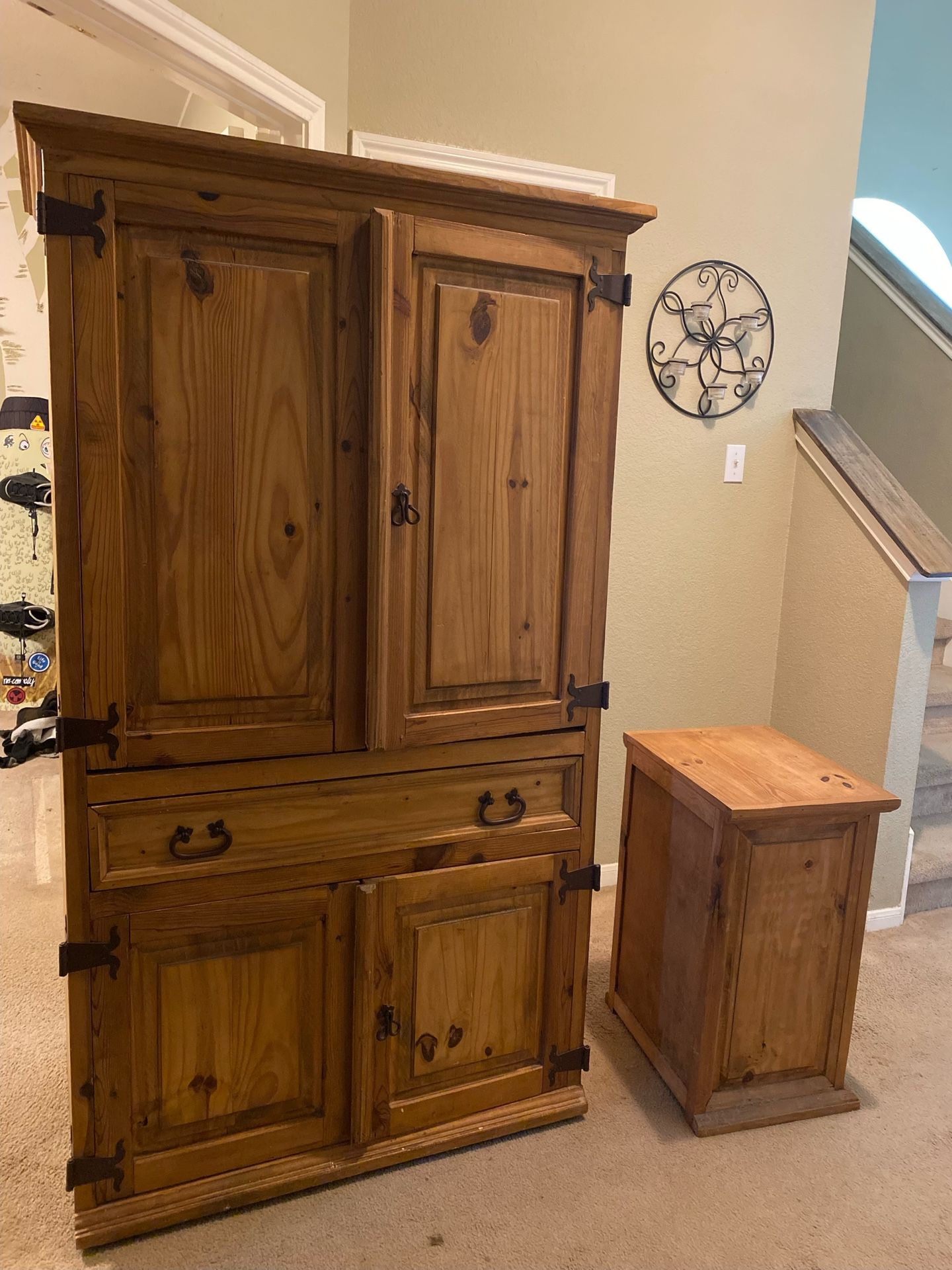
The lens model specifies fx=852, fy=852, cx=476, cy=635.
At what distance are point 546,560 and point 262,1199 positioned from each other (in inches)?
50.1

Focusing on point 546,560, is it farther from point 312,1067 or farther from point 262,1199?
point 262,1199

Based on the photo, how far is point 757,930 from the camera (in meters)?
1.76

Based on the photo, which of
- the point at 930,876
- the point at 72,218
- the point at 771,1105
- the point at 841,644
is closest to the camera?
the point at 72,218

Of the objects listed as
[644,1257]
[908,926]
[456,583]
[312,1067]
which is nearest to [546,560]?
[456,583]

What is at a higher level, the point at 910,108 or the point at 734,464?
the point at 910,108

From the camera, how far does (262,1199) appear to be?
1551 mm

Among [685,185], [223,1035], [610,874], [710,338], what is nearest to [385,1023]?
[223,1035]

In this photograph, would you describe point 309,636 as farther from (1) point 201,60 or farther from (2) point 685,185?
(2) point 685,185

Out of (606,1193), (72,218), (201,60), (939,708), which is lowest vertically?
(606,1193)

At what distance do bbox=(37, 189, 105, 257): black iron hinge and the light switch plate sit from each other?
6.31 ft

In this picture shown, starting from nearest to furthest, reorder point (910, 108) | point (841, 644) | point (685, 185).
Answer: point (685, 185)
point (841, 644)
point (910, 108)

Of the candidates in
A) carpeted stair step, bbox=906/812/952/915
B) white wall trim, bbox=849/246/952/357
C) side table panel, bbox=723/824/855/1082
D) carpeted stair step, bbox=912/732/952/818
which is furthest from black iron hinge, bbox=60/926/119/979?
white wall trim, bbox=849/246/952/357

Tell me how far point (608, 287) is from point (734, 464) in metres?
1.26

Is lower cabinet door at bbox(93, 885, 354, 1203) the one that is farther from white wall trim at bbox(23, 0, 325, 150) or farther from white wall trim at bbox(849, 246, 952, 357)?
white wall trim at bbox(849, 246, 952, 357)
